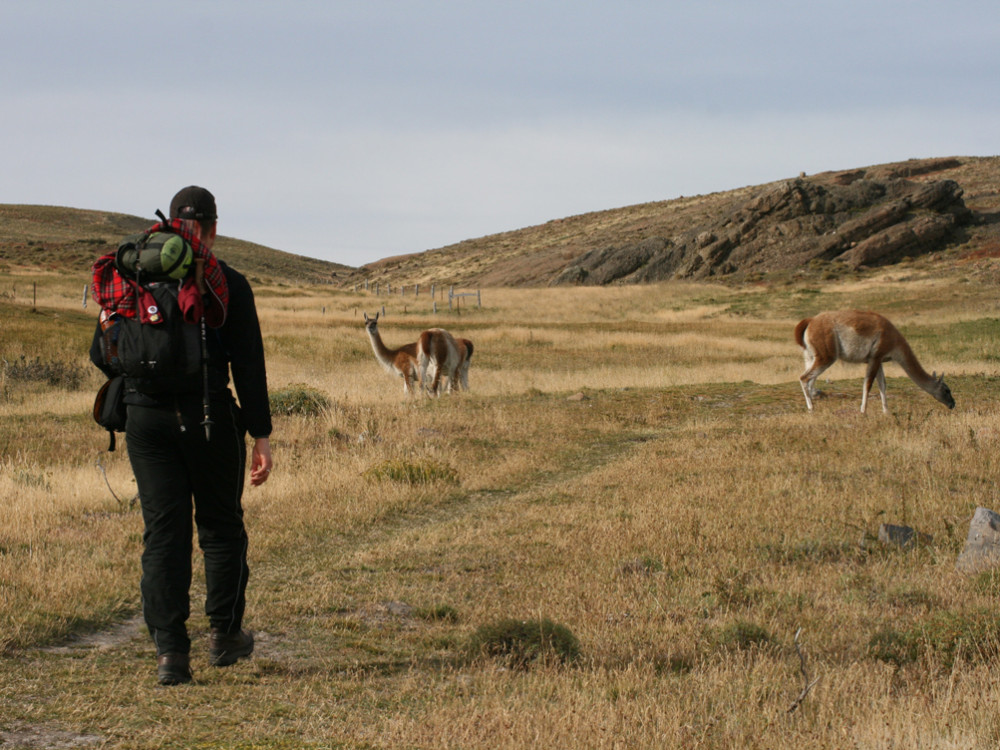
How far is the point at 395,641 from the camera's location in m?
5.91

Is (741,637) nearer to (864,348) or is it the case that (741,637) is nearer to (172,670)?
(172,670)

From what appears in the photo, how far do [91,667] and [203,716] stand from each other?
111 centimetres

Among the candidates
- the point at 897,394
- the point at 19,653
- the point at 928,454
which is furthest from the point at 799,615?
the point at 897,394

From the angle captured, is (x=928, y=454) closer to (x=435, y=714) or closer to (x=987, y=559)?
(x=987, y=559)

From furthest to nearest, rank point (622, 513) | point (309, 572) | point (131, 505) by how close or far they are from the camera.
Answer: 1. point (131, 505)
2. point (622, 513)
3. point (309, 572)

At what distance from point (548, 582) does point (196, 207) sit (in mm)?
3726

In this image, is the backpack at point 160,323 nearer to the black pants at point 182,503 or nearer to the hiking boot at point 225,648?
the black pants at point 182,503

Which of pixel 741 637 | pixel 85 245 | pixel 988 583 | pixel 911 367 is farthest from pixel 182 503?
pixel 85 245

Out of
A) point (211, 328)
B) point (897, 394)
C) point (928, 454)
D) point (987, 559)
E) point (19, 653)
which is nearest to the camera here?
point (211, 328)

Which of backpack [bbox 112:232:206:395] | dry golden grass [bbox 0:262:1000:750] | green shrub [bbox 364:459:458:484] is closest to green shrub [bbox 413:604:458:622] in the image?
dry golden grass [bbox 0:262:1000:750]

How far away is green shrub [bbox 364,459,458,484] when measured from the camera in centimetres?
1108

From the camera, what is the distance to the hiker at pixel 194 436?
15.8ft

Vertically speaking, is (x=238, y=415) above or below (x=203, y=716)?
above

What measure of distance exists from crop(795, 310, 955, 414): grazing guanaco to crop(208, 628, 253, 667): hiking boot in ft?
44.5
